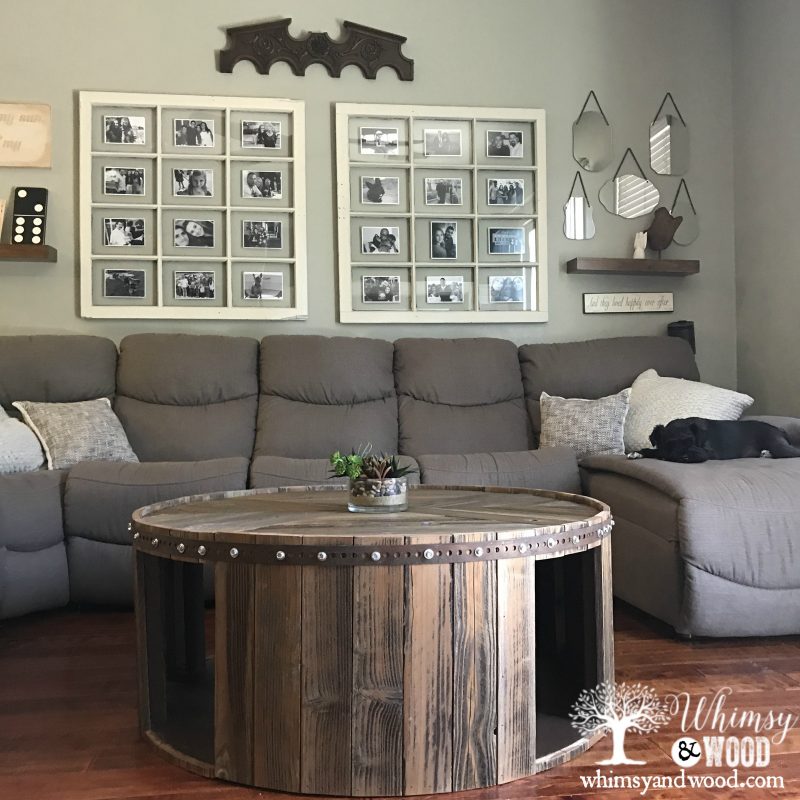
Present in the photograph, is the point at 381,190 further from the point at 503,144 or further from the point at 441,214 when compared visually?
the point at 503,144

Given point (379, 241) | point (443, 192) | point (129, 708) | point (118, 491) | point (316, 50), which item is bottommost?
point (129, 708)

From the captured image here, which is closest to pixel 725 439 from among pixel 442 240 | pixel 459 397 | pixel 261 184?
pixel 459 397

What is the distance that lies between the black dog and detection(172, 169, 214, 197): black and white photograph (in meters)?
2.25

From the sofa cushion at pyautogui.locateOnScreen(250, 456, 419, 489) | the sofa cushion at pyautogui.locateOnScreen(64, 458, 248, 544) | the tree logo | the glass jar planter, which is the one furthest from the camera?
the sofa cushion at pyautogui.locateOnScreen(250, 456, 419, 489)

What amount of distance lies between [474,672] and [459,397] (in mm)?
2164

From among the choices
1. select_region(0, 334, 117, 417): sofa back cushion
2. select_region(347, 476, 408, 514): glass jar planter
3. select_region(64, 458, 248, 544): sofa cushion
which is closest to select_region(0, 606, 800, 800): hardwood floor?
select_region(64, 458, 248, 544): sofa cushion

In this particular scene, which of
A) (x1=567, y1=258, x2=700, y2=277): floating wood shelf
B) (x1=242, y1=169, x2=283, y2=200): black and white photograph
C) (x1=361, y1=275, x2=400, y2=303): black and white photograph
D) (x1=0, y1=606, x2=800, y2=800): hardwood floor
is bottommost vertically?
(x1=0, y1=606, x2=800, y2=800): hardwood floor

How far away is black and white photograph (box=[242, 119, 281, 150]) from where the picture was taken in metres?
3.90

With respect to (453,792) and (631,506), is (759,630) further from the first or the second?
(453,792)

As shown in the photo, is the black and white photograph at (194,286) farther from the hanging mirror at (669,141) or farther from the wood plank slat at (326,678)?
the wood plank slat at (326,678)

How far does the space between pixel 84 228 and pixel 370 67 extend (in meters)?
1.47

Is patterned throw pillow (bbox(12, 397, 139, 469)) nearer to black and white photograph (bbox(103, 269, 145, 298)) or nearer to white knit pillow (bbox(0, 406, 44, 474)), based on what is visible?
white knit pillow (bbox(0, 406, 44, 474))

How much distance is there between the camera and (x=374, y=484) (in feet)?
6.38

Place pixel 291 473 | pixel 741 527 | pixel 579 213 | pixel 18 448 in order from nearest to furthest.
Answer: pixel 741 527 → pixel 291 473 → pixel 18 448 → pixel 579 213
